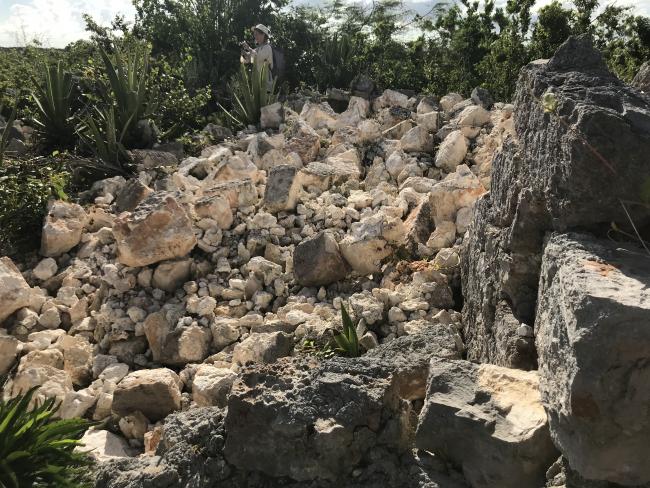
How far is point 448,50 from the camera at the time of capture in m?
9.22

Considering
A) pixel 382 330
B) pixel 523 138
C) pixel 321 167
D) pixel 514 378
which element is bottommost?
pixel 382 330

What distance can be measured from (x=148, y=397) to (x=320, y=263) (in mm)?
1328

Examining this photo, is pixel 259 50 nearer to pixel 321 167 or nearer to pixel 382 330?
pixel 321 167

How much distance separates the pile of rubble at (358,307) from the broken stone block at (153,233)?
15 mm

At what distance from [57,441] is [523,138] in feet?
7.61

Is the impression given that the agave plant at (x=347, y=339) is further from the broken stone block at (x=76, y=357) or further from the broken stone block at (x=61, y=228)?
the broken stone block at (x=61, y=228)

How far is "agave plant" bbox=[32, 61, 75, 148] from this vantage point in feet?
20.5

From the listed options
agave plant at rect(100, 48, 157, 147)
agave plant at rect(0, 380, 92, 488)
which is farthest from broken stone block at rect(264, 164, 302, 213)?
agave plant at rect(0, 380, 92, 488)

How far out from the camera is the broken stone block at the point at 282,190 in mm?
4617

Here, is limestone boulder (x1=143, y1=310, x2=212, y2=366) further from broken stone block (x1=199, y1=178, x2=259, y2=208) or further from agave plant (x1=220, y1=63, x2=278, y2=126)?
agave plant (x1=220, y1=63, x2=278, y2=126)

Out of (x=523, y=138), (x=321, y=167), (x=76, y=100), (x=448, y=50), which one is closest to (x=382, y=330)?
(x=523, y=138)

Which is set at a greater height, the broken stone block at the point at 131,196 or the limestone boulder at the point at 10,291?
the broken stone block at the point at 131,196

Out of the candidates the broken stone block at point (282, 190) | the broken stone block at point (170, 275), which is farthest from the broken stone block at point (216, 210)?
the broken stone block at point (170, 275)

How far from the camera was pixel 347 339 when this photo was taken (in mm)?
3164
